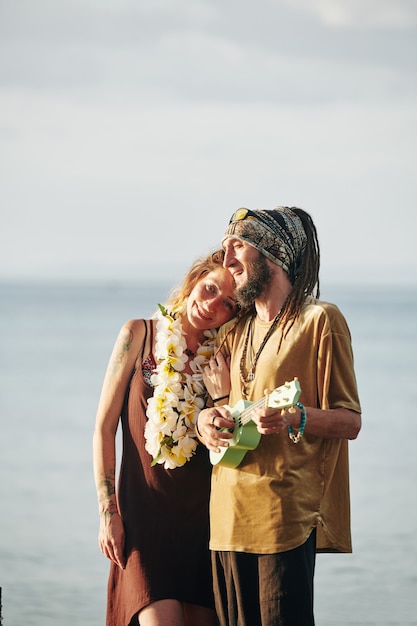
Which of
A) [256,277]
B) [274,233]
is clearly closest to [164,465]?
[256,277]

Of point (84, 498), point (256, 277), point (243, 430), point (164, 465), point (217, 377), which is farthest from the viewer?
point (84, 498)

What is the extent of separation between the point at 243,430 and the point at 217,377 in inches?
13.8

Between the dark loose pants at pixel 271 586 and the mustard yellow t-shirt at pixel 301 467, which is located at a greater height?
the mustard yellow t-shirt at pixel 301 467

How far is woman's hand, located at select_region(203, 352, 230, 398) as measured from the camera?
3814 mm

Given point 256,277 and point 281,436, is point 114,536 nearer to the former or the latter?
point 281,436

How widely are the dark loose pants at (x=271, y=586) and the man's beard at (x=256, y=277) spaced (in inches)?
26.0

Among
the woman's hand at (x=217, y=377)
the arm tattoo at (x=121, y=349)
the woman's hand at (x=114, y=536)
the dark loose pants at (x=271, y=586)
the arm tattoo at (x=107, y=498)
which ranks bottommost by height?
the dark loose pants at (x=271, y=586)

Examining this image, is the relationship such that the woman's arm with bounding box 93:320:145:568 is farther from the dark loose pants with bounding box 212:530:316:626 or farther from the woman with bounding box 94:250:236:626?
the dark loose pants with bounding box 212:530:316:626

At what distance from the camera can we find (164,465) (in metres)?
3.95

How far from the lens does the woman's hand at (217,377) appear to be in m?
3.81

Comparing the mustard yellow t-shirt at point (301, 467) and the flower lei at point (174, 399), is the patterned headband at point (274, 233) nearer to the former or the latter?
the mustard yellow t-shirt at point (301, 467)

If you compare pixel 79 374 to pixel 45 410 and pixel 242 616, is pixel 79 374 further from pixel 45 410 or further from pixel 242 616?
pixel 242 616

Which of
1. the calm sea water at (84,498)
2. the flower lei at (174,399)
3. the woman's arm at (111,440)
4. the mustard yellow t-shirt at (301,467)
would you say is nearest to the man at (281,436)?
the mustard yellow t-shirt at (301,467)

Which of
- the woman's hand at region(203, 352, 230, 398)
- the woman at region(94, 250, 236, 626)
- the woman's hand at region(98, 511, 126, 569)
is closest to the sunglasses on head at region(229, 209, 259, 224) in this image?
the woman at region(94, 250, 236, 626)
